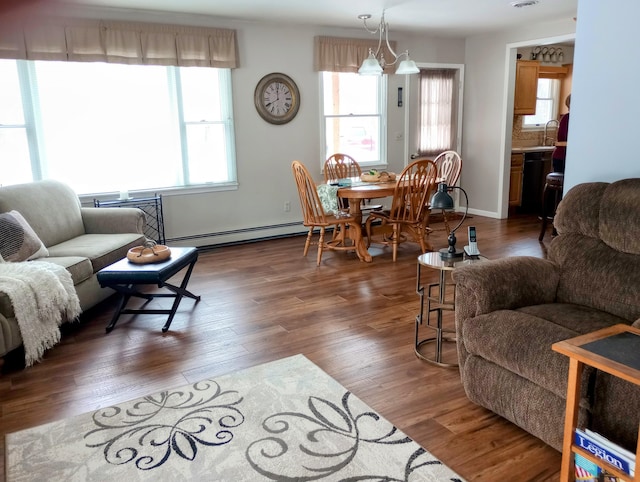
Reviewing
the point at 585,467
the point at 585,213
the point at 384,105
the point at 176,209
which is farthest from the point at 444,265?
the point at 384,105

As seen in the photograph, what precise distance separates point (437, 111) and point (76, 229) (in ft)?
15.9

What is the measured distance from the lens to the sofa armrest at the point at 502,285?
7.48 feet

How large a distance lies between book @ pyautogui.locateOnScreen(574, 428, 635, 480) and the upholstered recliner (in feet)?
0.41

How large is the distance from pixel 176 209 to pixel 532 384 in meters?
4.26

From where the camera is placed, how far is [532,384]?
2.03 m

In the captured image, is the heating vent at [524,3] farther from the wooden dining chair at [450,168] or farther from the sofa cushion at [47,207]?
the sofa cushion at [47,207]

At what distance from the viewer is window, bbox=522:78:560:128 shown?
810 centimetres

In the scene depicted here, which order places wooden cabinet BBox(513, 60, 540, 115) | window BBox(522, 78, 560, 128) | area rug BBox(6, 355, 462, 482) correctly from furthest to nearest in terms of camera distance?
window BBox(522, 78, 560, 128) < wooden cabinet BBox(513, 60, 540, 115) < area rug BBox(6, 355, 462, 482)

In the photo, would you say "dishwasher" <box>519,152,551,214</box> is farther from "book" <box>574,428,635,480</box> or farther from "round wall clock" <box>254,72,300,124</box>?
"book" <box>574,428,635,480</box>

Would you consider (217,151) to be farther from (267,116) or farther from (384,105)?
(384,105)

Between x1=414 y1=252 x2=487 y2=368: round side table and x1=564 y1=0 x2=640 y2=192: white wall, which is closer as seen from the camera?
x1=564 y1=0 x2=640 y2=192: white wall

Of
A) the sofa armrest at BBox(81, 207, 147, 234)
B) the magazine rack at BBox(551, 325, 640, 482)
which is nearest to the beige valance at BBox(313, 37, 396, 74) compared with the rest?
the sofa armrest at BBox(81, 207, 147, 234)

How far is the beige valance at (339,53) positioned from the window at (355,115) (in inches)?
6.7

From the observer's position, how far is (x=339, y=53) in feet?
20.0
